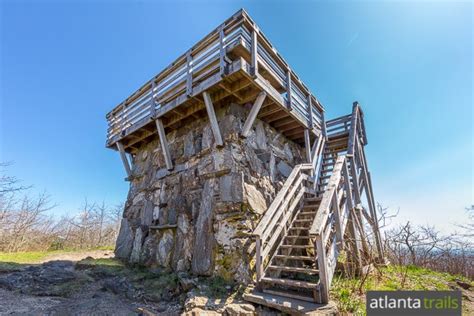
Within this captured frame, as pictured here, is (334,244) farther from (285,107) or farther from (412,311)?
(285,107)

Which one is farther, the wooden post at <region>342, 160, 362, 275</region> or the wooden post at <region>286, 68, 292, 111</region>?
the wooden post at <region>286, 68, 292, 111</region>

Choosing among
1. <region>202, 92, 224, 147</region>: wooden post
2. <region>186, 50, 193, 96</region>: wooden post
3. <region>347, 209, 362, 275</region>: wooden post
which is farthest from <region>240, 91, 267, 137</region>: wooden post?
<region>347, 209, 362, 275</region>: wooden post

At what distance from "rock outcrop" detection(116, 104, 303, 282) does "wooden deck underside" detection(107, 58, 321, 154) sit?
0.23m

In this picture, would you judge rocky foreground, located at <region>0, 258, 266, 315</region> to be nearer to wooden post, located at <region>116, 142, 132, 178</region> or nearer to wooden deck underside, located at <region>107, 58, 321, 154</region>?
wooden post, located at <region>116, 142, 132, 178</region>

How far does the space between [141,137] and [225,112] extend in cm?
337

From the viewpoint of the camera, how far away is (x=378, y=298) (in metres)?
2.80

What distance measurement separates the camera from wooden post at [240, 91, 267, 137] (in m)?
4.45

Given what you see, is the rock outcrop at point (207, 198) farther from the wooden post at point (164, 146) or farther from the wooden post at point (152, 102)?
the wooden post at point (152, 102)

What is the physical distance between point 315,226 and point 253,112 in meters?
2.58

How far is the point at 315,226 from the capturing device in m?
2.93

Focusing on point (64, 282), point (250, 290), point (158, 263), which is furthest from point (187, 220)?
point (64, 282)

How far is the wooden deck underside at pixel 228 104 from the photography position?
4.26 metres

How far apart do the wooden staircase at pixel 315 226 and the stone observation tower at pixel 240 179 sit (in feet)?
0.08

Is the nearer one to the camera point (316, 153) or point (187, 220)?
point (187, 220)
